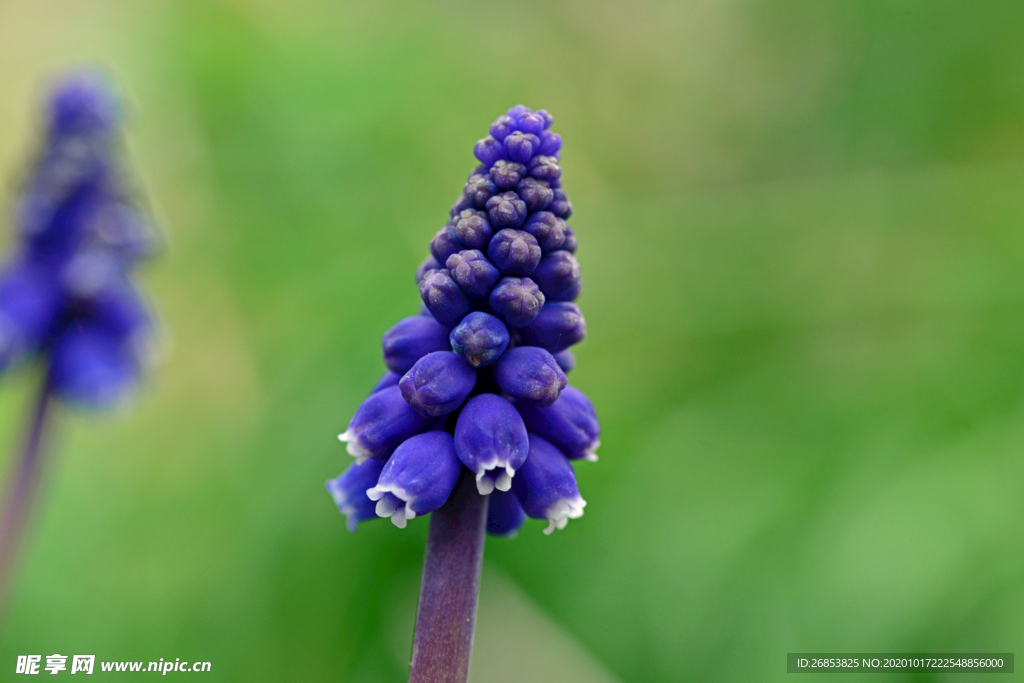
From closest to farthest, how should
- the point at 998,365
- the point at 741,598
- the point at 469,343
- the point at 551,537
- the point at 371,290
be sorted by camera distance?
the point at 469,343 → the point at 741,598 → the point at 551,537 → the point at 998,365 → the point at 371,290

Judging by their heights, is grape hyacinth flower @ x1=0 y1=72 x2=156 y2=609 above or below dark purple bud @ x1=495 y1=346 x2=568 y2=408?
above

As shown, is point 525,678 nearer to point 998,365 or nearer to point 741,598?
point 741,598

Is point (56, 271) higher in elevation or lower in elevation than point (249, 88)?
lower

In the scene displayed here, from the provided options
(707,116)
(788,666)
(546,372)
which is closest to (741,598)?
(788,666)

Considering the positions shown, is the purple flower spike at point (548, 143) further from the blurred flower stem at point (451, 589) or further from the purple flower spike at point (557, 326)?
the blurred flower stem at point (451, 589)

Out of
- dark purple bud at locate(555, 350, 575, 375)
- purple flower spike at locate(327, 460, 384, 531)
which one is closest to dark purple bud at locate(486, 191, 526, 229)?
dark purple bud at locate(555, 350, 575, 375)

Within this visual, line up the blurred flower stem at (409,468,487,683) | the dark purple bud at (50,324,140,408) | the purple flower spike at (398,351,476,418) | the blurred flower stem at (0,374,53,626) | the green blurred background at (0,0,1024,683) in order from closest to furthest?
the blurred flower stem at (409,468,487,683)
the purple flower spike at (398,351,476,418)
the blurred flower stem at (0,374,53,626)
the dark purple bud at (50,324,140,408)
the green blurred background at (0,0,1024,683)

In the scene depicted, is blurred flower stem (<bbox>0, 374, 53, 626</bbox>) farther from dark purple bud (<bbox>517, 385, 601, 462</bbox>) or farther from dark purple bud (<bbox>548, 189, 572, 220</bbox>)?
dark purple bud (<bbox>548, 189, 572, 220</bbox>)
